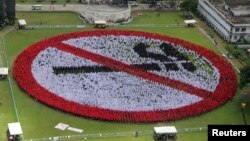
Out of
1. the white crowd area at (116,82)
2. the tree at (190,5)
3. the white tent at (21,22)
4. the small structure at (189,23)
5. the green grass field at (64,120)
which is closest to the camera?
the green grass field at (64,120)

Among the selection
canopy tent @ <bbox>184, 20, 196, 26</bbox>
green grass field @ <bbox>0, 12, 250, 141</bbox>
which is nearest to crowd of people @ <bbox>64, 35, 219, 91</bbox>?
green grass field @ <bbox>0, 12, 250, 141</bbox>

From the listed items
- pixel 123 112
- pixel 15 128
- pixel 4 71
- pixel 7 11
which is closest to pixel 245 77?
pixel 123 112

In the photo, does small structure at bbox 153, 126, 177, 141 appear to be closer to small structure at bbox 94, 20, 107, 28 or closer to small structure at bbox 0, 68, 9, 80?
small structure at bbox 0, 68, 9, 80

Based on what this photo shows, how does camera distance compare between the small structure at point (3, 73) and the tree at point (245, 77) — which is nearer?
the tree at point (245, 77)

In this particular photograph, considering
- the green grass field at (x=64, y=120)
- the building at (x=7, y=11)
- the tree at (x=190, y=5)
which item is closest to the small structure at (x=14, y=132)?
the green grass field at (x=64, y=120)

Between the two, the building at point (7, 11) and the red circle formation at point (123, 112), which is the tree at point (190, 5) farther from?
the building at point (7, 11)
